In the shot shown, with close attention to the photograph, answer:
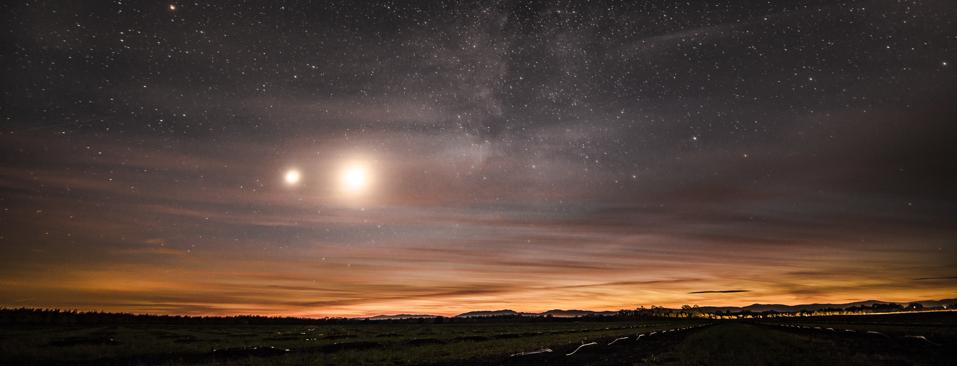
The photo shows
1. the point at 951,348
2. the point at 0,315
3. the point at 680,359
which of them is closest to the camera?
the point at 680,359

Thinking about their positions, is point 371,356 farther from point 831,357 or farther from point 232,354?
point 831,357

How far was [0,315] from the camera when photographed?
93.0m

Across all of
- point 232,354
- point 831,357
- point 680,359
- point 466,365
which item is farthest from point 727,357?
point 232,354

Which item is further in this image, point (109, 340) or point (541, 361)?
point (109, 340)

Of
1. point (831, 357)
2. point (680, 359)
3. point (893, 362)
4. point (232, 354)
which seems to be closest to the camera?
point (893, 362)

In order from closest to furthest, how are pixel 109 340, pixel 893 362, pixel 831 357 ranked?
pixel 893 362
pixel 831 357
pixel 109 340

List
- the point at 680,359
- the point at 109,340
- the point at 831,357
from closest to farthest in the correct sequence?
the point at 831,357
the point at 680,359
the point at 109,340

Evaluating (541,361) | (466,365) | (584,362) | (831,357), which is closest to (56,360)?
(466,365)

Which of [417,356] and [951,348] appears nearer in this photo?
[951,348]

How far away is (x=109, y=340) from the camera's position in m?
41.1

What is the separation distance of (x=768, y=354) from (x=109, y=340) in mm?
46539

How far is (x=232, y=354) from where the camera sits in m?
30.5

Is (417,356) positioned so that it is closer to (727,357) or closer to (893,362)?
(727,357)

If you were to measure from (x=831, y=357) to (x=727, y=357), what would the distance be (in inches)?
153
